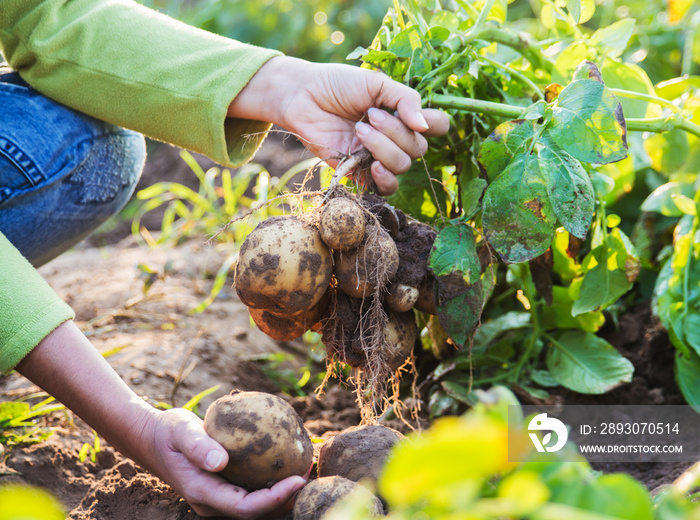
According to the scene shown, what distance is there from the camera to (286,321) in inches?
51.4

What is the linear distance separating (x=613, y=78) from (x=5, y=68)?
169cm

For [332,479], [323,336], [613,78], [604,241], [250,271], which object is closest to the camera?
[332,479]

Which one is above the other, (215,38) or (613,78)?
(215,38)

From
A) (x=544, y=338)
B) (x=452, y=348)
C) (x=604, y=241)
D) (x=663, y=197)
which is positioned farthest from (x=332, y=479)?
(x=663, y=197)

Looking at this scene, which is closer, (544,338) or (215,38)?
(215,38)

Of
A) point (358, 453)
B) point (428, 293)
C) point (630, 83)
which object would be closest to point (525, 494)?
point (358, 453)

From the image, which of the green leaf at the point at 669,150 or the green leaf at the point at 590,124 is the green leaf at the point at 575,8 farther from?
the green leaf at the point at 669,150

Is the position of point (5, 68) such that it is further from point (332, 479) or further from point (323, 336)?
Answer: point (332, 479)

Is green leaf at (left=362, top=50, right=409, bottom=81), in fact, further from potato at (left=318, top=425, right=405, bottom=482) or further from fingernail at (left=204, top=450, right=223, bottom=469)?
fingernail at (left=204, top=450, right=223, bottom=469)

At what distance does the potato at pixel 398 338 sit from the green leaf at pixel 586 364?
1.77 feet

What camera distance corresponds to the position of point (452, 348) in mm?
1722

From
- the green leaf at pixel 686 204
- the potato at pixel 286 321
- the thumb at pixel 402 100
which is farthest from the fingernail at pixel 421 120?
the green leaf at pixel 686 204

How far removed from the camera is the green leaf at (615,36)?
5.01ft

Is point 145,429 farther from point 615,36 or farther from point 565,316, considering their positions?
point 615,36
